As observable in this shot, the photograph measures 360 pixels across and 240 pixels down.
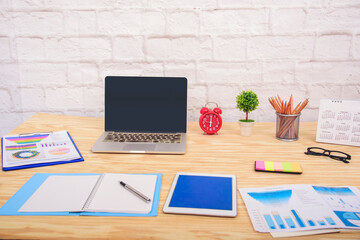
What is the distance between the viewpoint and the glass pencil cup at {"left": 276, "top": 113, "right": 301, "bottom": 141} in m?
1.12

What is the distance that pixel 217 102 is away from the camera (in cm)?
141

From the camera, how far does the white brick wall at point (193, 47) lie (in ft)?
4.32

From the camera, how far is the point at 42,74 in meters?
1.41

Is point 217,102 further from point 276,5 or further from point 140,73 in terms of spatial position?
point 276,5

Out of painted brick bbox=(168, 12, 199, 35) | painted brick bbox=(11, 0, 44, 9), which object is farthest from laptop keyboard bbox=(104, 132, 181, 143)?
painted brick bbox=(11, 0, 44, 9)

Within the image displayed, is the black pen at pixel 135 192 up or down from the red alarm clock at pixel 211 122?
down

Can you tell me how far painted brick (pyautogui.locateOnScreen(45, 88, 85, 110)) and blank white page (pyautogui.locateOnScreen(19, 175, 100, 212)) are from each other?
675mm

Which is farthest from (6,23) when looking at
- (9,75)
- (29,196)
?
(29,196)

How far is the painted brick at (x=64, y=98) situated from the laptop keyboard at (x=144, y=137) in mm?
373

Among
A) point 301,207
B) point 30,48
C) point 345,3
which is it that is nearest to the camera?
point 301,207

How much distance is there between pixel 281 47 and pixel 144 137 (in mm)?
721

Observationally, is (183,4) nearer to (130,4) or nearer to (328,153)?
(130,4)

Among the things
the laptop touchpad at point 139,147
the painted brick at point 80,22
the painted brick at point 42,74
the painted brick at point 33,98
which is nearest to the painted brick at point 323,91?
the laptop touchpad at point 139,147

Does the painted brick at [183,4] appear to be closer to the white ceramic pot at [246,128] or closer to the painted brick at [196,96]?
the painted brick at [196,96]
